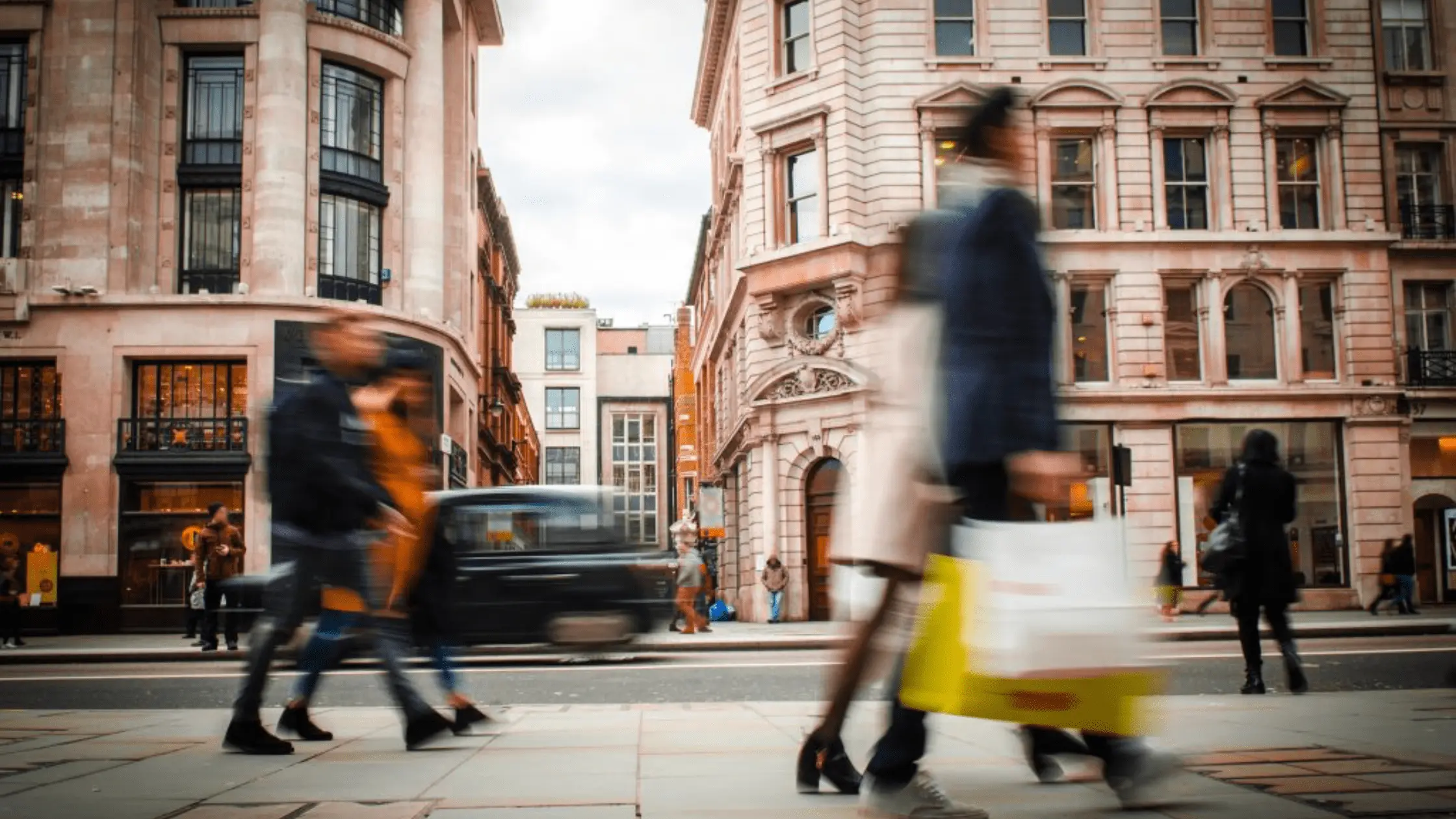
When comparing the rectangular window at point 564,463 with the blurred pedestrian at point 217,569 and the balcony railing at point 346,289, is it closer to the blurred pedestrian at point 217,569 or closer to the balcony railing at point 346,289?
the balcony railing at point 346,289

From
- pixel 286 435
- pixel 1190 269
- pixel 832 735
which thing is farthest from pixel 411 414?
pixel 1190 269

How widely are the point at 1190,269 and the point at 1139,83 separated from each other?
469cm

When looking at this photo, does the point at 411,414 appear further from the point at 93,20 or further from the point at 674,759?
the point at 93,20

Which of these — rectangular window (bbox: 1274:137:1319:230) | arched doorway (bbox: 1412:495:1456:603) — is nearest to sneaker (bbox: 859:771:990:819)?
rectangular window (bbox: 1274:137:1319:230)

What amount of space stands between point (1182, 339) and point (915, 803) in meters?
28.3

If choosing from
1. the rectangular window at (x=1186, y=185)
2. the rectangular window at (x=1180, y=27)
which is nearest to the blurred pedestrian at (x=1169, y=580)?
the rectangular window at (x=1186, y=185)

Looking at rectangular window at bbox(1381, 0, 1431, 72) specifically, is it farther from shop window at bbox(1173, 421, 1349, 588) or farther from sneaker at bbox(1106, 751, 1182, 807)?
sneaker at bbox(1106, 751, 1182, 807)

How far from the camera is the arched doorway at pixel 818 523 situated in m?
30.5

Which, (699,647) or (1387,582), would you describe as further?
(1387,582)

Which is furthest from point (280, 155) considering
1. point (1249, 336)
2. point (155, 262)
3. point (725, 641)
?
point (1249, 336)

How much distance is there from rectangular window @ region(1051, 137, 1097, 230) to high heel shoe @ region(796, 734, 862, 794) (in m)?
27.4

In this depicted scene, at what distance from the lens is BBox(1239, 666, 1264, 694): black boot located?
883 centimetres

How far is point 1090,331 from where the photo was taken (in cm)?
3012

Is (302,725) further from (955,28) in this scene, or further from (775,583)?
(955,28)
